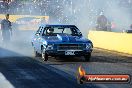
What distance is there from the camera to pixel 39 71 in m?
11.5

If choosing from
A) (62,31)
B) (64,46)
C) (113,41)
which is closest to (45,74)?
(64,46)

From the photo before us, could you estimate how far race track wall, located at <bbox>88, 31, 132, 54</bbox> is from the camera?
19078 mm

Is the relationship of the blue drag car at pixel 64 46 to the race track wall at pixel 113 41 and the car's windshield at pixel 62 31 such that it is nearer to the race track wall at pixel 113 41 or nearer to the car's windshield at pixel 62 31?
the car's windshield at pixel 62 31

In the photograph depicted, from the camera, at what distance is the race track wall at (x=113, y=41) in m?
19.1

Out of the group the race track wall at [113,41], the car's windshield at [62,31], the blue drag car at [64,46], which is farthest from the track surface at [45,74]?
the race track wall at [113,41]

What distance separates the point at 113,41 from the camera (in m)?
20.7

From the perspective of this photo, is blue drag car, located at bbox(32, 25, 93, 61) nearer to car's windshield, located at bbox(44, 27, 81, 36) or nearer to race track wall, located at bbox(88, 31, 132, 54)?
car's windshield, located at bbox(44, 27, 81, 36)

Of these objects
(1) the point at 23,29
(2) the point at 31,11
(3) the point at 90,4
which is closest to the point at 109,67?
(1) the point at 23,29

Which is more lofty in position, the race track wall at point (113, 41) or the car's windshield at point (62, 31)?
the car's windshield at point (62, 31)

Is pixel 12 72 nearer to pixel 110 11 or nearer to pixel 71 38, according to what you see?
pixel 71 38

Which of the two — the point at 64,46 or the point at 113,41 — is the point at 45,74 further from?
the point at 113,41

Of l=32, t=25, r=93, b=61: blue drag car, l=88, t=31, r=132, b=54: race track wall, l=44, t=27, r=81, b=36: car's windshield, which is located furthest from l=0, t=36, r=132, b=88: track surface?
l=88, t=31, r=132, b=54: race track wall

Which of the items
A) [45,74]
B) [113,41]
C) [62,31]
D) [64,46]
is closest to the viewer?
[45,74]

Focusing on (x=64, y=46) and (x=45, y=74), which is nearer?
(x=45, y=74)
